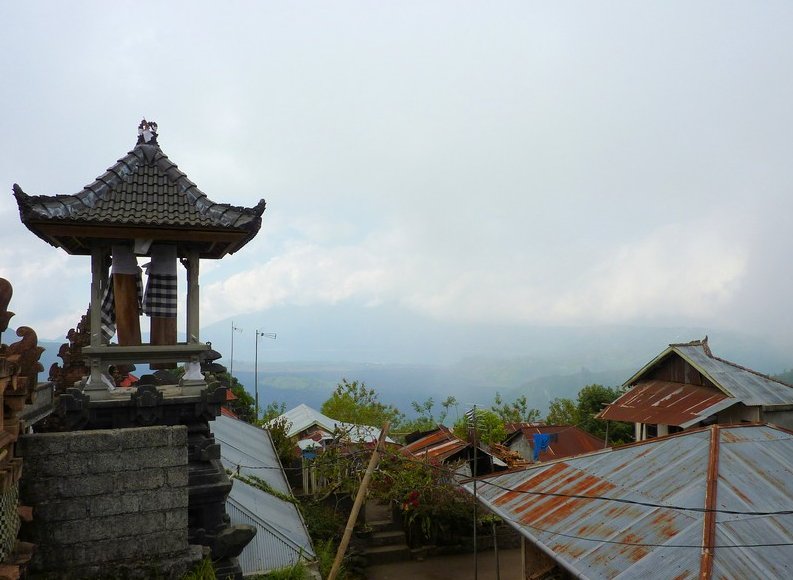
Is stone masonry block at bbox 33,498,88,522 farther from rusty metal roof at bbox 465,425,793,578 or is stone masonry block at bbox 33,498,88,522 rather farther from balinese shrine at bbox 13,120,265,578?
rusty metal roof at bbox 465,425,793,578

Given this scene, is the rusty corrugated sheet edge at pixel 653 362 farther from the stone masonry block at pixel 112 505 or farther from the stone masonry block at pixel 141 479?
the stone masonry block at pixel 112 505

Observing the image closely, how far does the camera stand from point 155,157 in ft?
27.0

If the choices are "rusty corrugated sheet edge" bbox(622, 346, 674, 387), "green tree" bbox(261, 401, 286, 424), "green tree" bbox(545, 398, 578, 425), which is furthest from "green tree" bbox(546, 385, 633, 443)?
"green tree" bbox(261, 401, 286, 424)

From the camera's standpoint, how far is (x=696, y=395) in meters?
20.4

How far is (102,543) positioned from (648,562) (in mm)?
6462

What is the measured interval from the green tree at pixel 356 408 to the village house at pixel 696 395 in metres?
14.9

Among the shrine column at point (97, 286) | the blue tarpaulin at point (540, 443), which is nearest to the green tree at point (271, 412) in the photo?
the blue tarpaulin at point (540, 443)

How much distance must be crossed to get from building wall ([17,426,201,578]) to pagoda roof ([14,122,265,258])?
9.09 feet

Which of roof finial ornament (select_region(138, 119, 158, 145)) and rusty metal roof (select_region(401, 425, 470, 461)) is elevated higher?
roof finial ornament (select_region(138, 119, 158, 145))

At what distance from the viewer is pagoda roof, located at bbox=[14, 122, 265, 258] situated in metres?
7.04

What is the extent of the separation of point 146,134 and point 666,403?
20.5 metres

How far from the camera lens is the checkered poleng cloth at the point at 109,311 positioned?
7.93m

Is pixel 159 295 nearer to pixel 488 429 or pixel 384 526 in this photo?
pixel 384 526

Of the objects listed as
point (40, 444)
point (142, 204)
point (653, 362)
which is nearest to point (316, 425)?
point (653, 362)
